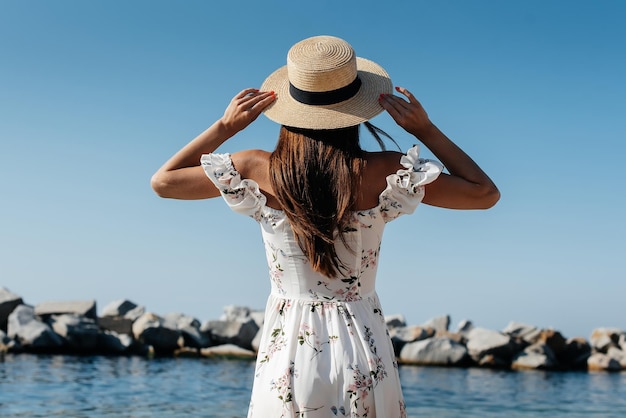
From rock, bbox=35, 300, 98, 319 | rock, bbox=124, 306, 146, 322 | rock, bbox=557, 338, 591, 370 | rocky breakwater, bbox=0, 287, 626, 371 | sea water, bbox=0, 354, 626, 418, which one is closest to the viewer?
sea water, bbox=0, 354, 626, 418

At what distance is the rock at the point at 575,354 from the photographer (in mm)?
12773

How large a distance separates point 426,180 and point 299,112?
0.36 m

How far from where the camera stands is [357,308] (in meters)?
1.97

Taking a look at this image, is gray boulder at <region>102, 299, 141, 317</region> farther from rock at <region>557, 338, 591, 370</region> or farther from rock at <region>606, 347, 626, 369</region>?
rock at <region>606, 347, 626, 369</region>

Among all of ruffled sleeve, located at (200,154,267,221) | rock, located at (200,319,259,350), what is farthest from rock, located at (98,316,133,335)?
ruffled sleeve, located at (200,154,267,221)

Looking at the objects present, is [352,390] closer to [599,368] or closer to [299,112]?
[299,112]

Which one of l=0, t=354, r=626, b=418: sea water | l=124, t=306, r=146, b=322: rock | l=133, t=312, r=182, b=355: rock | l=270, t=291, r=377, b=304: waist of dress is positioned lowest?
l=0, t=354, r=626, b=418: sea water

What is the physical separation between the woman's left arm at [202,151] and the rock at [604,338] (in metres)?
12.3

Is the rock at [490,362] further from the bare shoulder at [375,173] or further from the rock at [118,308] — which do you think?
the bare shoulder at [375,173]

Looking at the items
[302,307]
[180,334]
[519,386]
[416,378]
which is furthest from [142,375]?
[302,307]

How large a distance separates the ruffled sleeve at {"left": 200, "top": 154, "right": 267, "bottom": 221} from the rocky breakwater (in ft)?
33.9

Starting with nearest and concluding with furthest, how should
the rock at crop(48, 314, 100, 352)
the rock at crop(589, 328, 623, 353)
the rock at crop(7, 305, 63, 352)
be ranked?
the rock at crop(7, 305, 63, 352) < the rock at crop(48, 314, 100, 352) < the rock at crop(589, 328, 623, 353)

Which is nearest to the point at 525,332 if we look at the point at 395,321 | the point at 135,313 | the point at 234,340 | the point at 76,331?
the point at 395,321

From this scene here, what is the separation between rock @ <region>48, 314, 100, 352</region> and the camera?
11930 mm
